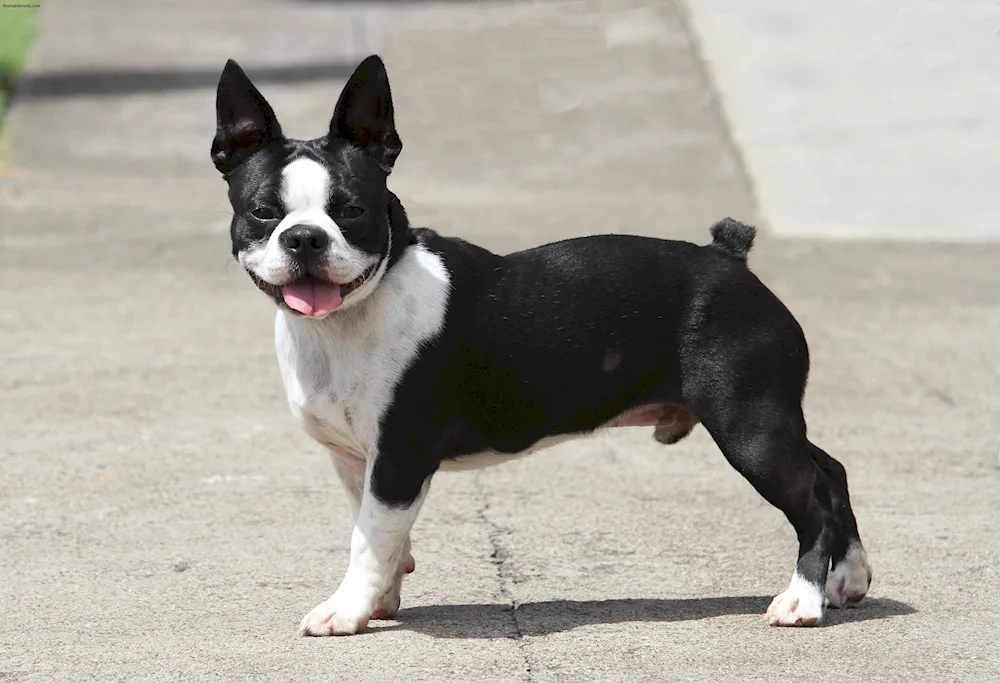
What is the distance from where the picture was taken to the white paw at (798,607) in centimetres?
489

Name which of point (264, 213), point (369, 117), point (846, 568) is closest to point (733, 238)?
point (846, 568)

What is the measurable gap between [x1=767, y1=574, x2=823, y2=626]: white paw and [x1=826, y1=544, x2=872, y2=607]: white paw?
0.22 m

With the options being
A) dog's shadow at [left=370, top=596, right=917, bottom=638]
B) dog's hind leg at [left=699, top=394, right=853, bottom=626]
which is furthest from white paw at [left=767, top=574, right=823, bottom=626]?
dog's shadow at [left=370, top=596, right=917, bottom=638]

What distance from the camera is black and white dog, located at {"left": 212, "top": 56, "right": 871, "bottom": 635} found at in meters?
4.66

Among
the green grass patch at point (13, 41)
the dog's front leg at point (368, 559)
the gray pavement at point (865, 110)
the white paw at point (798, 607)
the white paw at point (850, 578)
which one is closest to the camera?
the dog's front leg at point (368, 559)

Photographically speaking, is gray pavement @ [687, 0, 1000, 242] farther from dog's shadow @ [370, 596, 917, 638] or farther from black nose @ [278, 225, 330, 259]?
black nose @ [278, 225, 330, 259]

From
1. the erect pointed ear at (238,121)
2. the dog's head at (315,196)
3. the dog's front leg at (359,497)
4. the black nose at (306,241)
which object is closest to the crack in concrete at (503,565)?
the dog's front leg at (359,497)

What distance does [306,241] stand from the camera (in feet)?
14.6

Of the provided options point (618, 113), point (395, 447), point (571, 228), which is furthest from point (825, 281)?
point (395, 447)

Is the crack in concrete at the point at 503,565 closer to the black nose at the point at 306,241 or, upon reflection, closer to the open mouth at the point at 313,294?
the open mouth at the point at 313,294

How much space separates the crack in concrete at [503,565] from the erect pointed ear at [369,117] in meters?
1.46

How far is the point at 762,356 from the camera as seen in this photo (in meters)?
4.93

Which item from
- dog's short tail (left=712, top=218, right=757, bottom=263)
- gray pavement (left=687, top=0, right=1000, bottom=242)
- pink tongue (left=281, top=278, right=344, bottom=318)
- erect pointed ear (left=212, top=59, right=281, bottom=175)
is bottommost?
gray pavement (left=687, top=0, right=1000, bottom=242)

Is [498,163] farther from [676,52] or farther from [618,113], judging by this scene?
[676,52]
